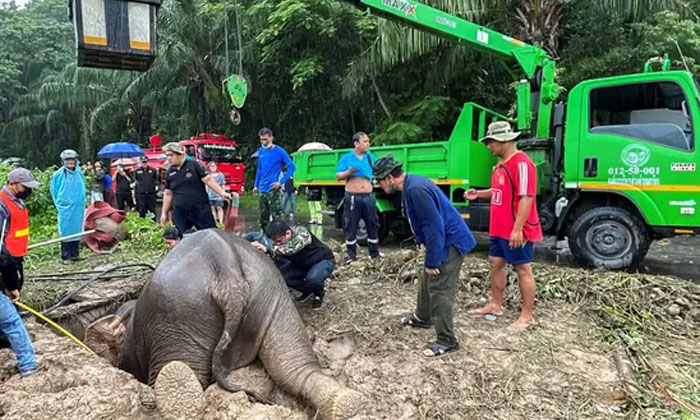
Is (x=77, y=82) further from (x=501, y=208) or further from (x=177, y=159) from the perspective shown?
(x=501, y=208)

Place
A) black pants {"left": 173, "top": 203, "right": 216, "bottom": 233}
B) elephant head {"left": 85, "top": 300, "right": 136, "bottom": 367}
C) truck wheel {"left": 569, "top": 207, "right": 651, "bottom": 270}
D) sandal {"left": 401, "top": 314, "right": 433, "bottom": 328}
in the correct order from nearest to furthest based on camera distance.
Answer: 1. elephant head {"left": 85, "top": 300, "right": 136, "bottom": 367}
2. sandal {"left": 401, "top": 314, "right": 433, "bottom": 328}
3. black pants {"left": 173, "top": 203, "right": 216, "bottom": 233}
4. truck wheel {"left": 569, "top": 207, "right": 651, "bottom": 270}

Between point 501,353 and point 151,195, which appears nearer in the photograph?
point 501,353

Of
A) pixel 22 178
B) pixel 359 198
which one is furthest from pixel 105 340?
pixel 359 198

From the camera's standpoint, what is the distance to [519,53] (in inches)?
299

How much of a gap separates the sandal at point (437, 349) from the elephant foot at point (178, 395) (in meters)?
1.61

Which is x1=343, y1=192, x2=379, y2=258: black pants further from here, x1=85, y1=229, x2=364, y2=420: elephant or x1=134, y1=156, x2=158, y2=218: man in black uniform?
x1=134, y1=156, x2=158, y2=218: man in black uniform

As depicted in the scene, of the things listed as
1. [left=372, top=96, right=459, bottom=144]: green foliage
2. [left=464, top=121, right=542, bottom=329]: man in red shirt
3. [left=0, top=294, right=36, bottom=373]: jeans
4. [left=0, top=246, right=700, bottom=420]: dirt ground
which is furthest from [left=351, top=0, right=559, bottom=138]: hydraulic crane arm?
[left=0, top=294, right=36, bottom=373]: jeans

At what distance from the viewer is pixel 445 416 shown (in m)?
2.99

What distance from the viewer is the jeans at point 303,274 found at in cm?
464

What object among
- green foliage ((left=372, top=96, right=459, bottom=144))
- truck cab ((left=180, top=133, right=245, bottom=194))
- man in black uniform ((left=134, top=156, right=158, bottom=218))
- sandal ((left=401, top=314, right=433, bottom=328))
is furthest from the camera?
truck cab ((left=180, top=133, right=245, bottom=194))

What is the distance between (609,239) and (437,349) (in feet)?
12.2

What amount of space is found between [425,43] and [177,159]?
7482 millimetres

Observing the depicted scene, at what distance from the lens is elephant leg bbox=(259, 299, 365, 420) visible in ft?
9.34

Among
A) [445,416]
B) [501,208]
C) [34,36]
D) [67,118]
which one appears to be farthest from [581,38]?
[34,36]
